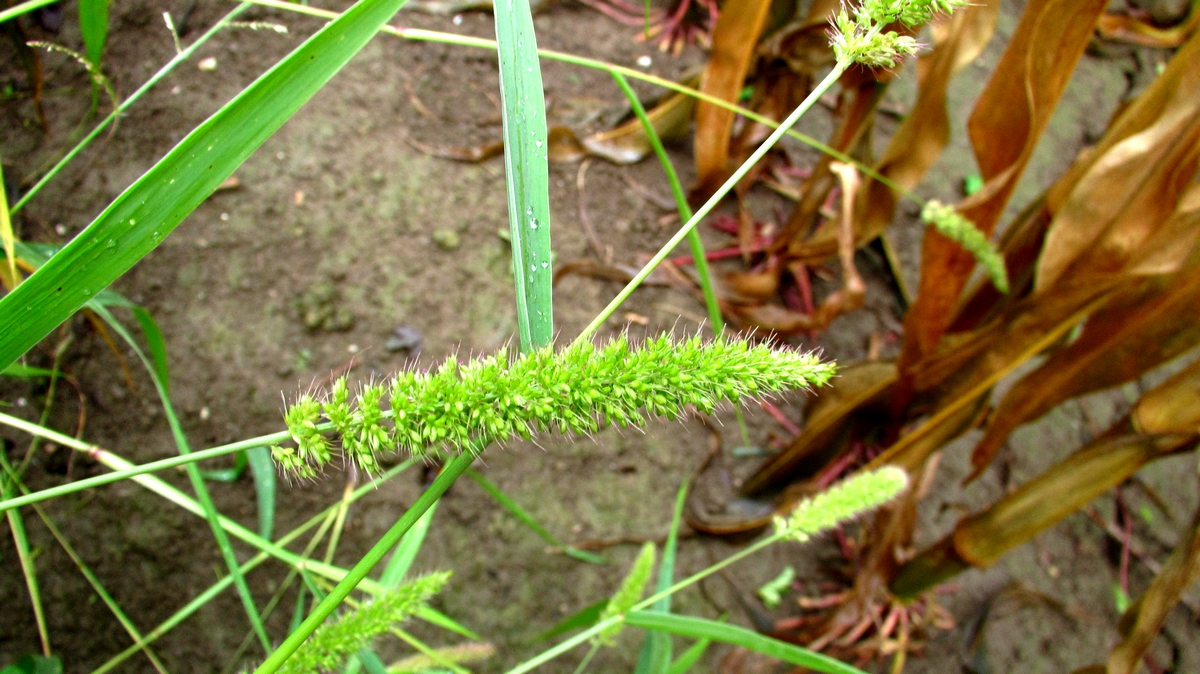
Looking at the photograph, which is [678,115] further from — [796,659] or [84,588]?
[84,588]

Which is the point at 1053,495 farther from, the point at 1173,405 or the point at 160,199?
the point at 160,199

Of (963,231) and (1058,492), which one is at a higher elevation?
(963,231)

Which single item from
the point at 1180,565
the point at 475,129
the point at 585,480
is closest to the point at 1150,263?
the point at 1180,565

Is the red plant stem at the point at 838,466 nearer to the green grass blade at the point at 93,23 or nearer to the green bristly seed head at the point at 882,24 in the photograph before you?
the green bristly seed head at the point at 882,24

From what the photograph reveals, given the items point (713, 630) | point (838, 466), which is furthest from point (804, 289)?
point (713, 630)

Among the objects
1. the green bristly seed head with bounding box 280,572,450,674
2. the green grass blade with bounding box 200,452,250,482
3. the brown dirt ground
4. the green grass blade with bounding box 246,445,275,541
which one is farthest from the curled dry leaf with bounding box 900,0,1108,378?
the green grass blade with bounding box 200,452,250,482
